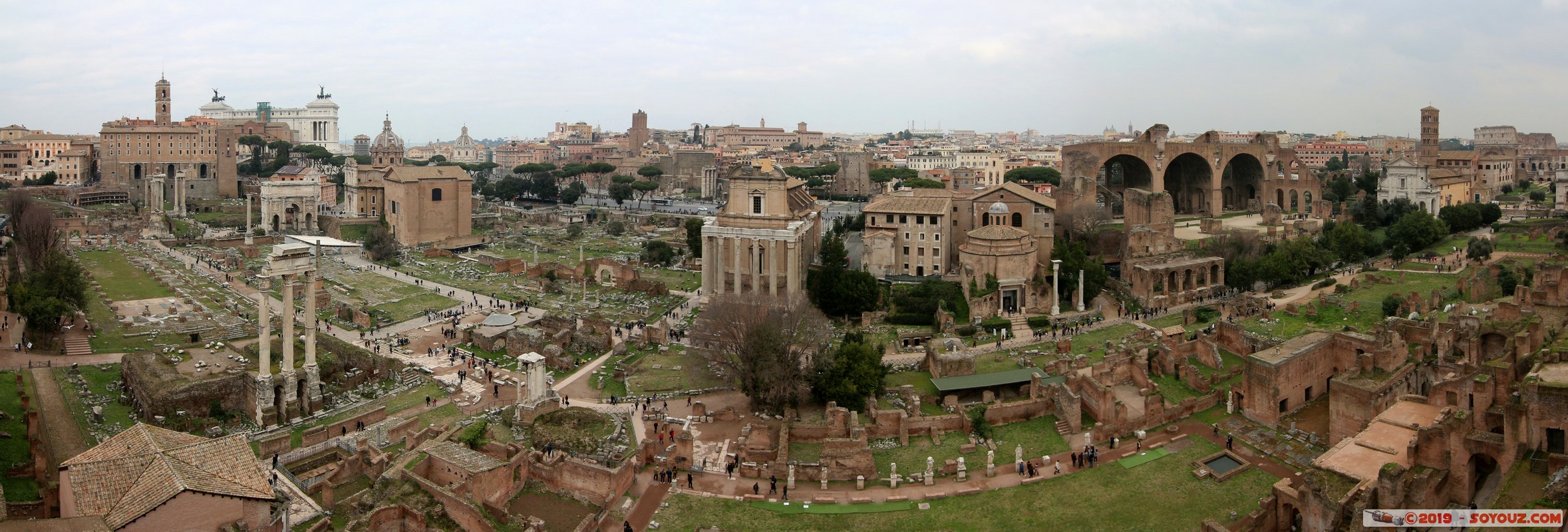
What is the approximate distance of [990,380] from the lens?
32.8 m

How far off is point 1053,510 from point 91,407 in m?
26.3

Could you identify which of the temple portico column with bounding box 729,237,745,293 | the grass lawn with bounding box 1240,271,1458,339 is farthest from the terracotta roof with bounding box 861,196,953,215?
the grass lawn with bounding box 1240,271,1458,339

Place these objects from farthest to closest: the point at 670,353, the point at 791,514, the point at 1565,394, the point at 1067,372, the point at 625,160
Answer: the point at 625,160
the point at 670,353
the point at 1067,372
the point at 791,514
the point at 1565,394

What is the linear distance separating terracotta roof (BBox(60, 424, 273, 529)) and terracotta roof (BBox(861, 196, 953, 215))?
30518mm

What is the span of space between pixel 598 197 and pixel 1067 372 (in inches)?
3085

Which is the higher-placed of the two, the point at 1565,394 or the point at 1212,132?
the point at 1212,132

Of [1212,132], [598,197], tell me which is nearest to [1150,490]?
[1212,132]

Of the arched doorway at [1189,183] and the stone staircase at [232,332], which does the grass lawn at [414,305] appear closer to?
the stone staircase at [232,332]

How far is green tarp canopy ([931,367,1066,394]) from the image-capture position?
106ft

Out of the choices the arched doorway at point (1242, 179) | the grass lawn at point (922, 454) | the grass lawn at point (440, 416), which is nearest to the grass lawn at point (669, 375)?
the grass lawn at point (440, 416)

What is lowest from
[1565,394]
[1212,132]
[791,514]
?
[791,514]

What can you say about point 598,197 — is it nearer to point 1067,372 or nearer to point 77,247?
point 77,247

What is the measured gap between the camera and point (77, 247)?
63.5m

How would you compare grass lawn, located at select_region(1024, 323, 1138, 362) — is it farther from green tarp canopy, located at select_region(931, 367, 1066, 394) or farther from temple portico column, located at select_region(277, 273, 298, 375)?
temple portico column, located at select_region(277, 273, 298, 375)
